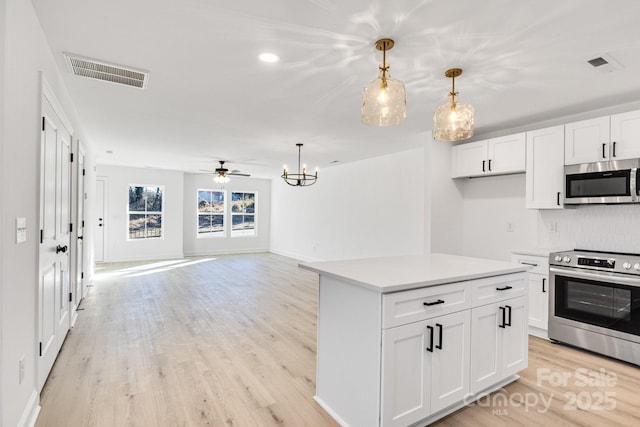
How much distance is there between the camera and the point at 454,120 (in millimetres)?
2420

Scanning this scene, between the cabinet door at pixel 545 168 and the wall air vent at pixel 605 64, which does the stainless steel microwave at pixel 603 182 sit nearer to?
the cabinet door at pixel 545 168

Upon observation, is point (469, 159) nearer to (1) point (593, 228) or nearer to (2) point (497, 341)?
(1) point (593, 228)

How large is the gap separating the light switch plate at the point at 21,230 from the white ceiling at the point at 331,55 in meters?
1.26

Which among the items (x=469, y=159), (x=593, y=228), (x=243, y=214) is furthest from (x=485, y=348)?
(x=243, y=214)

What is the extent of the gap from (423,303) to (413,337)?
0.20 metres

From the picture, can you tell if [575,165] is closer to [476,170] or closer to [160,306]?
[476,170]

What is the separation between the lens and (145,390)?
2.41 m

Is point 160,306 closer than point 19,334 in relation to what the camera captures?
No

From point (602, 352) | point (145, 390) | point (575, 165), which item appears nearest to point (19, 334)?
point (145, 390)

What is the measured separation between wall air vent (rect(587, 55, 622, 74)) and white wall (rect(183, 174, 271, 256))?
29.7ft

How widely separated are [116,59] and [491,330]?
3.46m

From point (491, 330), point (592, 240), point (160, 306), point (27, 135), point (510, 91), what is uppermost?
point (510, 91)

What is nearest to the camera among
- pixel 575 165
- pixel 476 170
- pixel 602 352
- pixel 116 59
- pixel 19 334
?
pixel 19 334

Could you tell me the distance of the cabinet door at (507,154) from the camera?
151 inches
